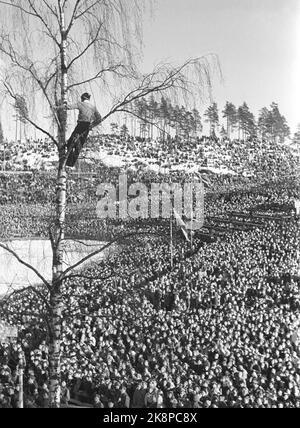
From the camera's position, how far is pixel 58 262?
7.18 meters

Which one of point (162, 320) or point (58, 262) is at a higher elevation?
point (58, 262)

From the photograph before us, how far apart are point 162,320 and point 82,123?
333 inches

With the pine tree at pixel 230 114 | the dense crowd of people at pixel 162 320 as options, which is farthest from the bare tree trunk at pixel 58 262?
the pine tree at pixel 230 114

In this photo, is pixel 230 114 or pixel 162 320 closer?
pixel 162 320

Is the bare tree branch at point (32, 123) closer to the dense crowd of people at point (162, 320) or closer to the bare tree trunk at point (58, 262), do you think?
the bare tree trunk at point (58, 262)

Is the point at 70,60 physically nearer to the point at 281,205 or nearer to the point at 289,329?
the point at 289,329

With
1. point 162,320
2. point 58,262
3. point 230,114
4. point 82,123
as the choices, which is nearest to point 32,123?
point 82,123

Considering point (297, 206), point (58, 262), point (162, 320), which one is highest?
point (297, 206)

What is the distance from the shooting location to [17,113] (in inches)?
296

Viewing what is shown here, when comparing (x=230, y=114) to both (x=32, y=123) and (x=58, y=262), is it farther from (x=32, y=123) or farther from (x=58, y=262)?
(x=58, y=262)

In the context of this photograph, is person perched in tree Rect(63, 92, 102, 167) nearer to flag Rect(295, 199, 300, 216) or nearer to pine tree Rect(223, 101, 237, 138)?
flag Rect(295, 199, 300, 216)

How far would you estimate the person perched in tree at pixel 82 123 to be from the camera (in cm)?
757

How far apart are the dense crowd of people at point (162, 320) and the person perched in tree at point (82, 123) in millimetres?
499
